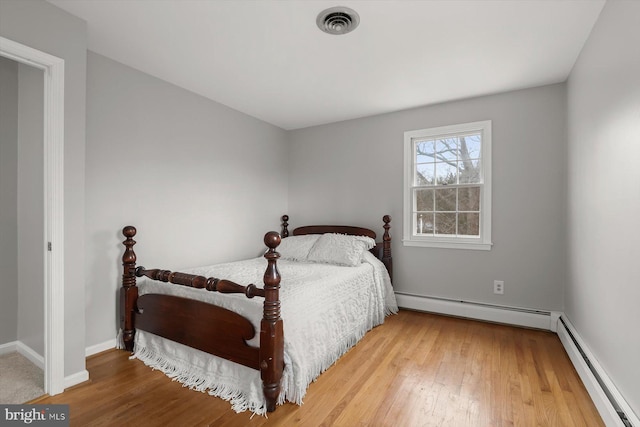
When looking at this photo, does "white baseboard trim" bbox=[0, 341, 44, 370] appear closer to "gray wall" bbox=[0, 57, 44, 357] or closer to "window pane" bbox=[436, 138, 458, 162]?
"gray wall" bbox=[0, 57, 44, 357]

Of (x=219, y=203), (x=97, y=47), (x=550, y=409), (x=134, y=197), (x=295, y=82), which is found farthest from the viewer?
(x=219, y=203)

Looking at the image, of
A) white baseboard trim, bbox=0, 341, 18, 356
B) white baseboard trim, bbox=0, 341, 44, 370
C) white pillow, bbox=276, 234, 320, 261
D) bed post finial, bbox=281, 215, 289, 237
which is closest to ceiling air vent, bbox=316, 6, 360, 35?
white pillow, bbox=276, 234, 320, 261

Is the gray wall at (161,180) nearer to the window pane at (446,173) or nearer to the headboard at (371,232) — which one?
the headboard at (371,232)

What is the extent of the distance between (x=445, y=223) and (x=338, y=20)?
243cm

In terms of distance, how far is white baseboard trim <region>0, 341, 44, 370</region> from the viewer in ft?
7.45

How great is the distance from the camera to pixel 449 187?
350 centimetres

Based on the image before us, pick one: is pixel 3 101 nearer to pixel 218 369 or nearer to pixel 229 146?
pixel 229 146

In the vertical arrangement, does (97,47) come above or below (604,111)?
above

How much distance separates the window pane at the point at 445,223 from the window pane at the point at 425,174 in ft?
1.34

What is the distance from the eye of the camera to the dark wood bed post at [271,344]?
175cm

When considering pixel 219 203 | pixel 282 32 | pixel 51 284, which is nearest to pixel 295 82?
pixel 282 32

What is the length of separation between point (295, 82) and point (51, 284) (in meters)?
2.44

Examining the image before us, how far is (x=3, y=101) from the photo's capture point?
96.6 inches

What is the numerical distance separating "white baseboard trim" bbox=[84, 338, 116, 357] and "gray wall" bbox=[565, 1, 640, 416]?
335cm
